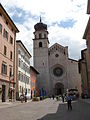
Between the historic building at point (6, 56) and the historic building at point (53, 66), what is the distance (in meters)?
37.8

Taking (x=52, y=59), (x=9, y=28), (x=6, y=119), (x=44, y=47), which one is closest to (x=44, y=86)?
(x=52, y=59)

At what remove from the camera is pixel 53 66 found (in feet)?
252

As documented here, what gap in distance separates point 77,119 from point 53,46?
221ft

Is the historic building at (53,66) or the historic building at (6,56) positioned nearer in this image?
the historic building at (6,56)

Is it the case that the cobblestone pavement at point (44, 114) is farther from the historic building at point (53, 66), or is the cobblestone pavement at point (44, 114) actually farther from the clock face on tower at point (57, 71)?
the clock face on tower at point (57, 71)

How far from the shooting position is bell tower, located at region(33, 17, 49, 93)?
7456cm

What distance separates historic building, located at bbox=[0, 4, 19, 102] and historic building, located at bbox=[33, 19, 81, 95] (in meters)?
37.8

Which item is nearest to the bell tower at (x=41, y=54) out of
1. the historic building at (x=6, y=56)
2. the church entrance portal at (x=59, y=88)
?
the church entrance portal at (x=59, y=88)

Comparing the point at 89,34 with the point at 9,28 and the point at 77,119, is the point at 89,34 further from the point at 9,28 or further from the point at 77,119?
the point at 77,119

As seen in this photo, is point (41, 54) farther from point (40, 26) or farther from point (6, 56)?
point (6, 56)

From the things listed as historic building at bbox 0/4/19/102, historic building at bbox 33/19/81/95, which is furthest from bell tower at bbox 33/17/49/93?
historic building at bbox 0/4/19/102

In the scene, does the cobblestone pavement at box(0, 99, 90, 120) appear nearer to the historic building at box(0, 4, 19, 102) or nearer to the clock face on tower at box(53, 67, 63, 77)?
the historic building at box(0, 4, 19, 102)

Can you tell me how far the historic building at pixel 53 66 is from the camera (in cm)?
7450

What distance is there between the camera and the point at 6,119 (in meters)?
11.9
